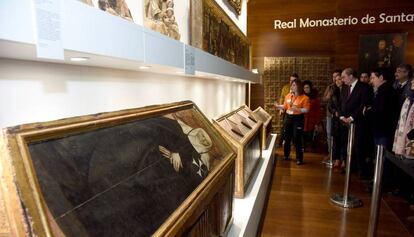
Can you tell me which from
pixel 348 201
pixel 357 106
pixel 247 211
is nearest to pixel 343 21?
pixel 357 106

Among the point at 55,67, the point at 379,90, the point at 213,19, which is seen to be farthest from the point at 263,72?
the point at 55,67

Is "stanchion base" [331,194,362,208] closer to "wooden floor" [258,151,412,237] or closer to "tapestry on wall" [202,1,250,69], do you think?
"wooden floor" [258,151,412,237]

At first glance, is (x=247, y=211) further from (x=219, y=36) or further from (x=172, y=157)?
(x=219, y=36)

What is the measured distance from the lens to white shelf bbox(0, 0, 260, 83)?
2.43 ft

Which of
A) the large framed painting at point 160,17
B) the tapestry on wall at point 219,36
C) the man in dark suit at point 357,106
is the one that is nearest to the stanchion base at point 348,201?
the man in dark suit at point 357,106

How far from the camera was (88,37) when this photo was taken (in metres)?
0.99

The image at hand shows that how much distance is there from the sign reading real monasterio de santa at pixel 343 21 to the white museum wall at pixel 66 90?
24.3 ft

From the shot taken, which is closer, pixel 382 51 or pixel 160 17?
pixel 160 17

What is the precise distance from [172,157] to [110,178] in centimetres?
50

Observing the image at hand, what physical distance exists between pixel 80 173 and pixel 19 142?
0.23m

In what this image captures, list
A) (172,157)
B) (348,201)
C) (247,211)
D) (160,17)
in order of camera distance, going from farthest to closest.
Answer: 1. (348,201)
2. (247,211)
3. (160,17)
4. (172,157)

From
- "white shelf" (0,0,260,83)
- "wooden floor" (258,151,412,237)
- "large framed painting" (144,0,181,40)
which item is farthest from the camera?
"wooden floor" (258,151,412,237)

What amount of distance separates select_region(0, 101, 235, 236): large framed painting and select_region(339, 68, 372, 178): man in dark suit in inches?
172

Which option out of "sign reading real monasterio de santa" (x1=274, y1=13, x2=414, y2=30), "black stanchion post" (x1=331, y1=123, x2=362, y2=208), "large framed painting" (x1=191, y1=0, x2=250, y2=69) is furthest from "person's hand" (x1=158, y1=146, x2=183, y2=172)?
"sign reading real monasterio de santa" (x1=274, y1=13, x2=414, y2=30)
